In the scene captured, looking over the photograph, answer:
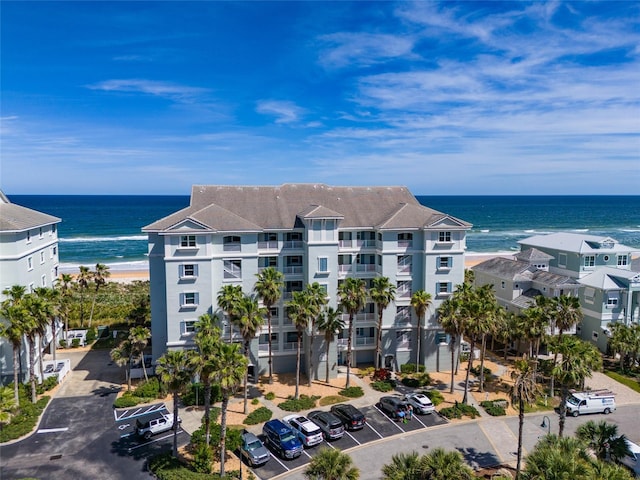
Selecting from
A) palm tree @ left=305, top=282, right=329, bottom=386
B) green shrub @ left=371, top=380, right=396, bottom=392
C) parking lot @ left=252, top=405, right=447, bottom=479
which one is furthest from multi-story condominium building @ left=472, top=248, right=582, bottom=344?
palm tree @ left=305, top=282, right=329, bottom=386

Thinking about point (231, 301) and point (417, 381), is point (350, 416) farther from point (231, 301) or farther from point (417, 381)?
point (231, 301)

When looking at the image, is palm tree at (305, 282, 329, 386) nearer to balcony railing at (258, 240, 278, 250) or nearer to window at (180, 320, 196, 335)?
balcony railing at (258, 240, 278, 250)

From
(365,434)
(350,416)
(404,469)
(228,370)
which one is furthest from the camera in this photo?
(350,416)

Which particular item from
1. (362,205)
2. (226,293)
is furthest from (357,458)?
(362,205)

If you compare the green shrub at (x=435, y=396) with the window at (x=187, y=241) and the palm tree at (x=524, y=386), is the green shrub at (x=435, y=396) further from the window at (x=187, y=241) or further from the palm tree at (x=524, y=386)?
the window at (x=187, y=241)

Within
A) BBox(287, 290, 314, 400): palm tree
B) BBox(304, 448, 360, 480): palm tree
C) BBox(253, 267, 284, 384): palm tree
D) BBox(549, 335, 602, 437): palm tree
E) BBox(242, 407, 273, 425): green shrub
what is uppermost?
BBox(253, 267, 284, 384): palm tree

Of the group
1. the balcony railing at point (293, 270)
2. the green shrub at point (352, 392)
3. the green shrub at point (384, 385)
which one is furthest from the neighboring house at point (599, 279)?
the balcony railing at point (293, 270)

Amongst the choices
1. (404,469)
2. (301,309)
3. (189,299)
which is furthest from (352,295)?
(404,469)
